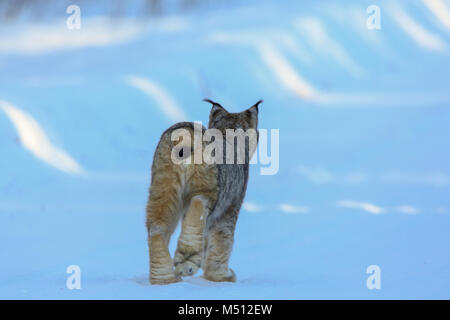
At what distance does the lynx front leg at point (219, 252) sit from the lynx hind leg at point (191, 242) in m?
0.82

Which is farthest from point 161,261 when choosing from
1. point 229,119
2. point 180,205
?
point 229,119

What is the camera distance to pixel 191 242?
22.9ft

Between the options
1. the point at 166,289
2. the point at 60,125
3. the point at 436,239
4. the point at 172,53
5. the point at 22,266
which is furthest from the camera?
the point at 172,53

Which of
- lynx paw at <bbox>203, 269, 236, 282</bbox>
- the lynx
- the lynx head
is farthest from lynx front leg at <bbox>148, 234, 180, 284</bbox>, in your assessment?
the lynx head

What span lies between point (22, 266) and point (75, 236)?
147 centimetres

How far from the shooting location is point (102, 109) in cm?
1538

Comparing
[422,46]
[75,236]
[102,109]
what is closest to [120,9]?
Answer: [422,46]

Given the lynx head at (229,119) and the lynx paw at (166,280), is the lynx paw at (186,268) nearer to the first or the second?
A: the lynx paw at (166,280)

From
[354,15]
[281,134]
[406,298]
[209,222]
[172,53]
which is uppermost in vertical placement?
[354,15]

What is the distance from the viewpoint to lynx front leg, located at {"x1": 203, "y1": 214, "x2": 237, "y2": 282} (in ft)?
25.8

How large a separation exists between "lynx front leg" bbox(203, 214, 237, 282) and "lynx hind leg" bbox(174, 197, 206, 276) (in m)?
0.82

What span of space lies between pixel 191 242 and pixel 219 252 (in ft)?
3.08

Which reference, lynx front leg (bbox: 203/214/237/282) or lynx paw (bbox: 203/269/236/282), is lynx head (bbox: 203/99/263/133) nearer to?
lynx front leg (bbox: 203/214/237/282)

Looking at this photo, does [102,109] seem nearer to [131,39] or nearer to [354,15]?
[131,39]
